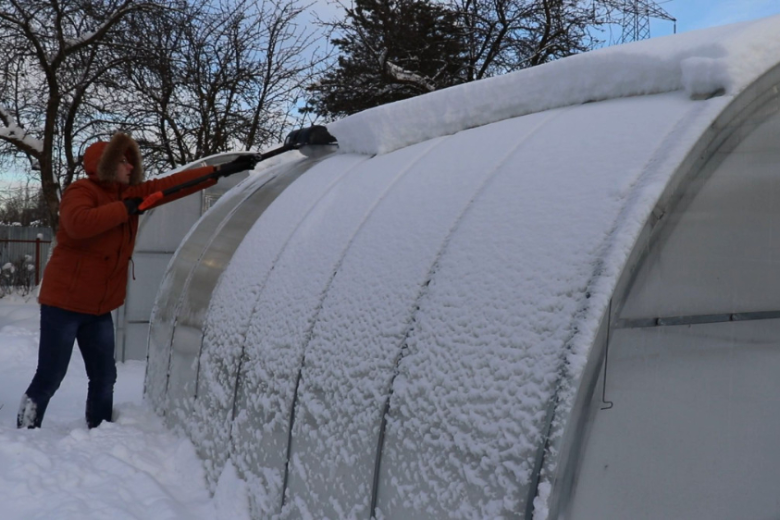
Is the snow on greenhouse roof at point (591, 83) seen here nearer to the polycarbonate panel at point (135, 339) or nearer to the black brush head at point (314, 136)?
the black brush head at point (314, 136)

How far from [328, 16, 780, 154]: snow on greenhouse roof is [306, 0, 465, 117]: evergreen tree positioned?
9.64 meters

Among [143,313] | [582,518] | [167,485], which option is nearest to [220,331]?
[167,485]

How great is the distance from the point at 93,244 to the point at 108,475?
147cm

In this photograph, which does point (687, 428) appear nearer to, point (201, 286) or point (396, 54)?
point (201, 286)

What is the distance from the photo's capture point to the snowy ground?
3.40m

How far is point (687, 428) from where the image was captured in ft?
8.50

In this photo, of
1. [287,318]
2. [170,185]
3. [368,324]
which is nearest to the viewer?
[368,324]

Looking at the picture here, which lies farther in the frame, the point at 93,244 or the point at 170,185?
the point at 170,185

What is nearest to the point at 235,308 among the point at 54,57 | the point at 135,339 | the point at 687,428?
the point at 687,428

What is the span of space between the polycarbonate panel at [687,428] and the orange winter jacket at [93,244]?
3232 mm

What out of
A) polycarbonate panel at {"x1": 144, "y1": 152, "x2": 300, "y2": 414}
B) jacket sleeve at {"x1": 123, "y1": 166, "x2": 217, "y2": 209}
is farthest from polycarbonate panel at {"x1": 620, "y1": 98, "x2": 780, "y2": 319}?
polycarbonate panel at {"x1": 144, "y1": 152, "x2": 300, "y2": 414}

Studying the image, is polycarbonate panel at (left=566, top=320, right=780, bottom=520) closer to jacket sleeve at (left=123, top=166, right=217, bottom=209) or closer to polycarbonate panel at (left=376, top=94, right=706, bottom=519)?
polycarbonate panel at (left=376, top=94, right=706, bottom=519)

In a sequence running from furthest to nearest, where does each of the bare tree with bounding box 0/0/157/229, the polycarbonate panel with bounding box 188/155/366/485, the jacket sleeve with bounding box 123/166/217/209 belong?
the bare tree with bounding box 0/0/157/229, the jacket sleeve with bounding box 123/166/217/209, the polycarbonate panel with bounding box 188/155/366/485

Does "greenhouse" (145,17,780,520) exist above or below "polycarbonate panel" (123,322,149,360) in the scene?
above
